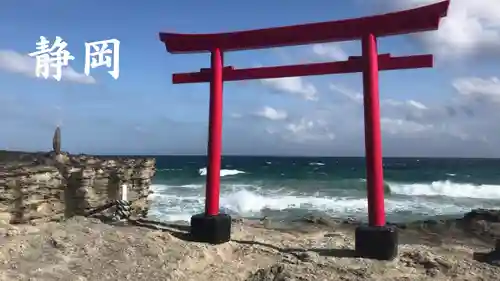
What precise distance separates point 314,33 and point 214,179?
9.62 ft

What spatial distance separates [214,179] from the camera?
8.21 metres

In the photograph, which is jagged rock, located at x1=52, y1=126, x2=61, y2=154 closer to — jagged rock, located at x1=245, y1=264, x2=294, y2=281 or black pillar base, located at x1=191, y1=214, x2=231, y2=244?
black pillar base, located at x1=191, y1=214, x2=231, y2=244

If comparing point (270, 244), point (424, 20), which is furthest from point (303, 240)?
point (424, 20)

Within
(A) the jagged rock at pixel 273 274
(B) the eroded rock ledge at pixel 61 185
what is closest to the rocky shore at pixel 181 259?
(A) the jagged rock at pixel 273 274

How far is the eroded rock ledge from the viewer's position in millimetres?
9188

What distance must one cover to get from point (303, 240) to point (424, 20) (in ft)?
14.3

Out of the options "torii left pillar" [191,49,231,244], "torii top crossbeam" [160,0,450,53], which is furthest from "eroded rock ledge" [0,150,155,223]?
"torii top crossbeam" [160,0,450,53]

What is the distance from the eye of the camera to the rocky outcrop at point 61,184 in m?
9.20

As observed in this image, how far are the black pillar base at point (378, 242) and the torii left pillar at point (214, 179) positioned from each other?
227 cm

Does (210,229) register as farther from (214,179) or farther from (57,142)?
(57,142)

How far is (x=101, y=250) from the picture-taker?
7055 mm

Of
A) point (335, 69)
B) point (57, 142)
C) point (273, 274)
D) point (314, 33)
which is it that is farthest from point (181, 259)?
point (57, 142)

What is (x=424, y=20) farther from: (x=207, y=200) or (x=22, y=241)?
(x=22, y=241)

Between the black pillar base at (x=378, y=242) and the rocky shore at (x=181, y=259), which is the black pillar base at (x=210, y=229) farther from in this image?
the black pillar base at (x=378, y=242)
